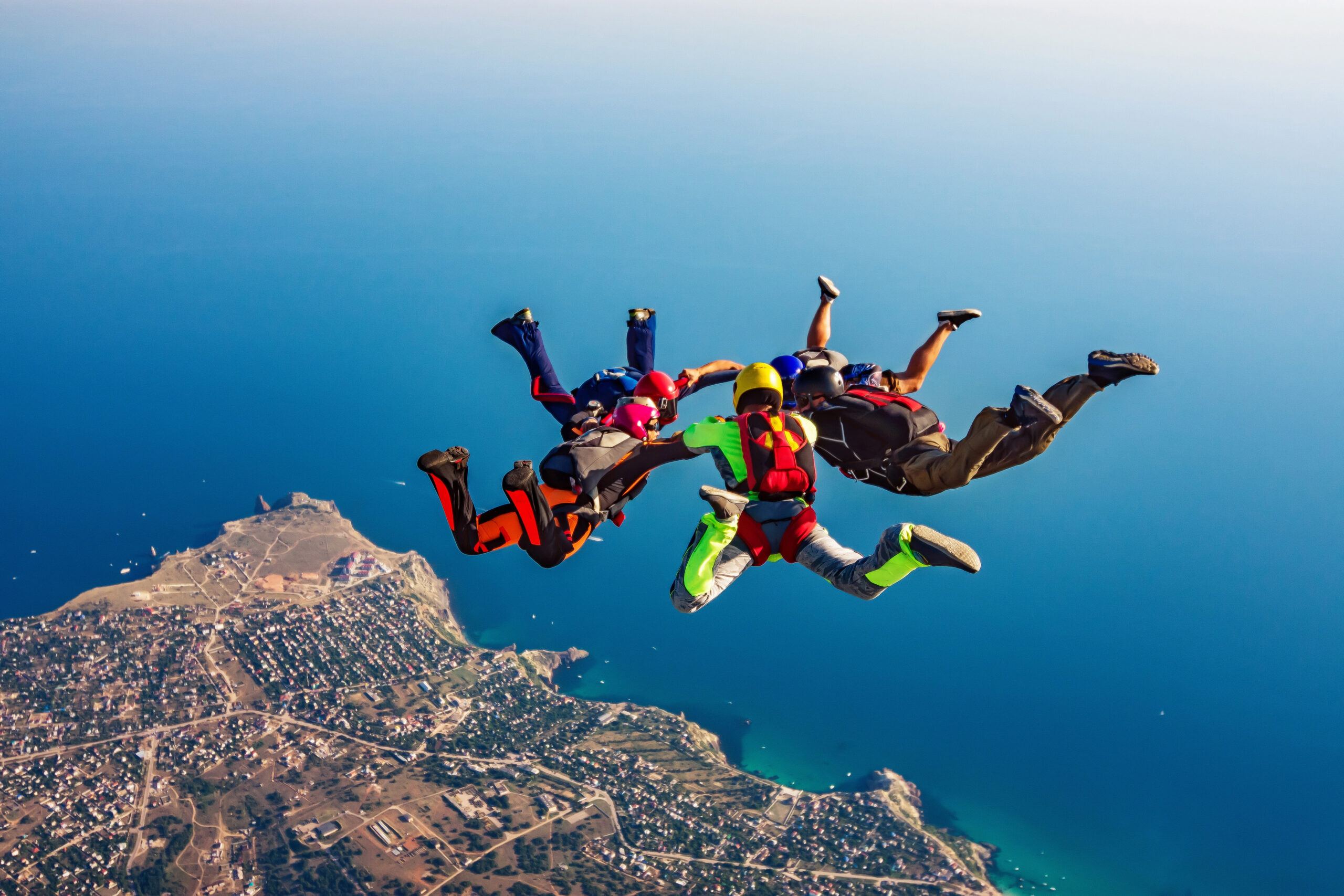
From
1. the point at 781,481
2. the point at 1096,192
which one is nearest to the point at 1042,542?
the point at 781,481

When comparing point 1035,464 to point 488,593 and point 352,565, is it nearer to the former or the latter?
point 488,593

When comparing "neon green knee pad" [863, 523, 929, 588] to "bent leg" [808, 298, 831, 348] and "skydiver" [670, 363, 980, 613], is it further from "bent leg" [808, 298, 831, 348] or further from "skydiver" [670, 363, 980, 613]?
"bent leg" [808, 298, 831, 348]

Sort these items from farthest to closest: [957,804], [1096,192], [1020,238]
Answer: [1096,192], [1020,238], [957,804]

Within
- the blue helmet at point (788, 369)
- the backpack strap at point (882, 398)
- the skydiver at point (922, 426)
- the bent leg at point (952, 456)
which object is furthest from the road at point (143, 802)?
the bent leg at point (952, 456)

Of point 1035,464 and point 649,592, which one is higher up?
point 1035,464

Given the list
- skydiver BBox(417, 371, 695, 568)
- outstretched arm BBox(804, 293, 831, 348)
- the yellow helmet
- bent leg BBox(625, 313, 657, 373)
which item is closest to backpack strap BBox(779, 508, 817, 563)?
the yellow helmet

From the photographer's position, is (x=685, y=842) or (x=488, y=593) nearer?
(x=685, y=842)

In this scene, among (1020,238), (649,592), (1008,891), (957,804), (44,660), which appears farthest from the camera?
(1020,238)
